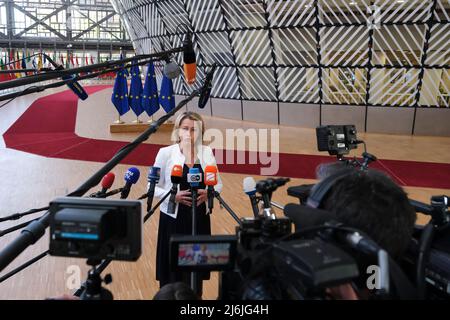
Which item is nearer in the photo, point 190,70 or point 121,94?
point 190,70

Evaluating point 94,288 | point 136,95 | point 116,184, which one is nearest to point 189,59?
point 94,288

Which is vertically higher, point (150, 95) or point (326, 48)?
point (326, 48)

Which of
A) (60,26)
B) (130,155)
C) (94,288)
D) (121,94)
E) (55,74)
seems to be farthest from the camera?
(60,26)

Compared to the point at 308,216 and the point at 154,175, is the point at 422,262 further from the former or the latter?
the point at 154,175

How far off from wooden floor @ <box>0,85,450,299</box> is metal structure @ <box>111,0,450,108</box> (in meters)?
1.34

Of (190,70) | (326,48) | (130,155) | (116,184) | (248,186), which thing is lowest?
(116,184)

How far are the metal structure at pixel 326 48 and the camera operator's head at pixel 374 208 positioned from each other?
39.1 feet

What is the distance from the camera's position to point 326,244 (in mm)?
898

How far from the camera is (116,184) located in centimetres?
700

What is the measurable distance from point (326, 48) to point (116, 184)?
8.63 meters

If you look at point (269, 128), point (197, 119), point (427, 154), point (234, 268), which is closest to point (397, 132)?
point (427, 154)

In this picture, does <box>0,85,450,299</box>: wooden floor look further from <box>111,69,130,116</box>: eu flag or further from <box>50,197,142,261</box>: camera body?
<box>50,197,142,261</box>: camera body

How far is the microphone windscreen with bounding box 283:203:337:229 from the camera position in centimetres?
103
